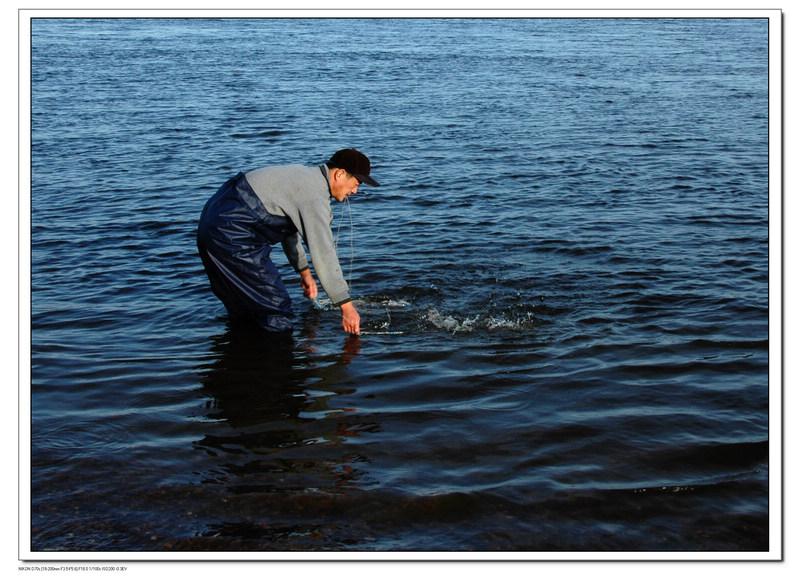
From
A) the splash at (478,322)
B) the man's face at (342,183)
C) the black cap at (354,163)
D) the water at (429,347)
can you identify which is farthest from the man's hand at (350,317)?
the splash at (478,322)

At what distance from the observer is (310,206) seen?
6.09 meters

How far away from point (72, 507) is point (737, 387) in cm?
453

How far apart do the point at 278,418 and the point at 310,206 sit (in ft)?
4.99

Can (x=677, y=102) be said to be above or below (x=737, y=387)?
above

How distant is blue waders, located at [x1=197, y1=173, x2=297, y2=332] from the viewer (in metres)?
6.38

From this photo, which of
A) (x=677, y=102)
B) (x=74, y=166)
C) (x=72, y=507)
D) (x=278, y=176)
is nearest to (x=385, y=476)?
(x=72, y=507)

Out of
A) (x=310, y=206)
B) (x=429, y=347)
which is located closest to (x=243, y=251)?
(x=310, y=206)

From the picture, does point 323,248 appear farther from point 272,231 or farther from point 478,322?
point 478,322

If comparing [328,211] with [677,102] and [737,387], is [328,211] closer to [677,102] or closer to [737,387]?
[737,387]

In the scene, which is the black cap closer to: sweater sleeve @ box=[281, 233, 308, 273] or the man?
the man

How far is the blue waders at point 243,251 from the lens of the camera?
638 centimetres

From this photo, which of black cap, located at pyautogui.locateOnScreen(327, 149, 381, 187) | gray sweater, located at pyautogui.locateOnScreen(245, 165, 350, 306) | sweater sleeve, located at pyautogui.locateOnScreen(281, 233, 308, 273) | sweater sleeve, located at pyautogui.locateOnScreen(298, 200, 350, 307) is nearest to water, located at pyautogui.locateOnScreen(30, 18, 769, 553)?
sweater sleeve, located at pyautogui.locateOnScreen(281, 233, 308, 273)

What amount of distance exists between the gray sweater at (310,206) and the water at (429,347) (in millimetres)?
874

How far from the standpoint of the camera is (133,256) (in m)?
9.62
